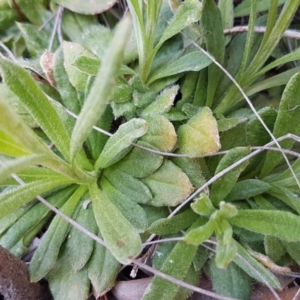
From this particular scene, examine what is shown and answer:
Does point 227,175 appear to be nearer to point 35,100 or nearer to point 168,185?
point 168,185

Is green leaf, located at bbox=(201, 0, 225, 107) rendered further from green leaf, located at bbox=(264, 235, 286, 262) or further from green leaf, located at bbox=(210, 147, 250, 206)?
green leaf, located at bbox=(264, 235, 286, 262)

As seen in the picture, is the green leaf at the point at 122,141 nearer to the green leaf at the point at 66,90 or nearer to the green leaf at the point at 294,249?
the green leaf at the point at 66,90

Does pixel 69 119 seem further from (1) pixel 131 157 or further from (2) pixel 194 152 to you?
(2) pixel 194 152

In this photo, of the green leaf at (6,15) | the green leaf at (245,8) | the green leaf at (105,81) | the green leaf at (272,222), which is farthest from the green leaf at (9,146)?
the green leaf at (245,8)

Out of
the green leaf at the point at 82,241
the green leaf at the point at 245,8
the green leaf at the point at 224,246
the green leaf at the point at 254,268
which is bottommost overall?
the green leaf at the point at 254,268

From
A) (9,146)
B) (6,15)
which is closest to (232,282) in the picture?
(9,146)

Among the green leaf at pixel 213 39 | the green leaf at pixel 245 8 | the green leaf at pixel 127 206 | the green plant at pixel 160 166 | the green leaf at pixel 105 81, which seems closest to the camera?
the green leaf at pixel 105 81
